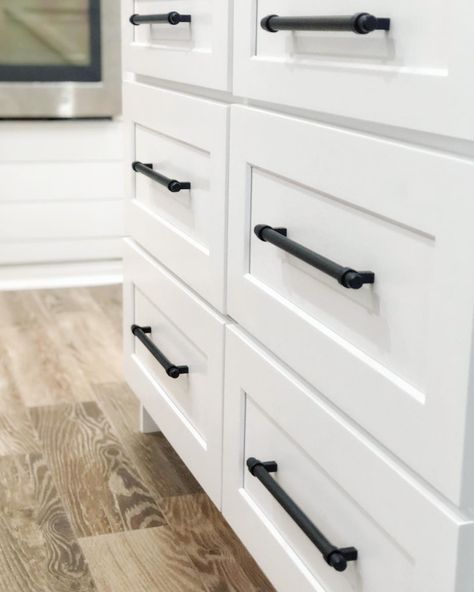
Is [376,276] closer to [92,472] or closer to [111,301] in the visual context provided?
[92,472]

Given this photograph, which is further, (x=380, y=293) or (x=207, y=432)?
(x=207, y=432)

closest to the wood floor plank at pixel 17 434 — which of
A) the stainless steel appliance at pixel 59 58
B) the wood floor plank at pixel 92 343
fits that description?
the wood floor plank at pixel 92 343

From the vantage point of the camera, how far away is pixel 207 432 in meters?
1.33

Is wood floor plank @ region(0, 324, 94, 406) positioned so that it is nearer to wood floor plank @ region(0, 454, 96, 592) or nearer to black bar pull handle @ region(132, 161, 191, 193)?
wood floor plank @ region(0, 454, 96, 592)

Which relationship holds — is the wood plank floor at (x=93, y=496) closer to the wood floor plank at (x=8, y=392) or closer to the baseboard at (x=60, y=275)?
the wood floor plank at (x=8, y=392)

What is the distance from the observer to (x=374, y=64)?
2.68 ft

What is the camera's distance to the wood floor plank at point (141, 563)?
1.35m

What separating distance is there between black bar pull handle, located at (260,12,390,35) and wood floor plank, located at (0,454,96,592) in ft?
2.66

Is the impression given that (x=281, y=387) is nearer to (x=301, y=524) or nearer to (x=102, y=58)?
(x=301, y=524)

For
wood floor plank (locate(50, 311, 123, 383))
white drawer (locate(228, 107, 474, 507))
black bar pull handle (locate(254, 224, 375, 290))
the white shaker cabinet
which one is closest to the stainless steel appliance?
wood floor plank (locate(50, 311, 123, 383))

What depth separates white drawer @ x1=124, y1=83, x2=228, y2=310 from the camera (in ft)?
3.99

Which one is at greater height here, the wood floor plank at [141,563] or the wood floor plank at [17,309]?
the wood floor plank at [141,563]

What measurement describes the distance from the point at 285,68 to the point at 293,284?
22 cm

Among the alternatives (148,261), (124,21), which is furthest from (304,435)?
(124,21)
